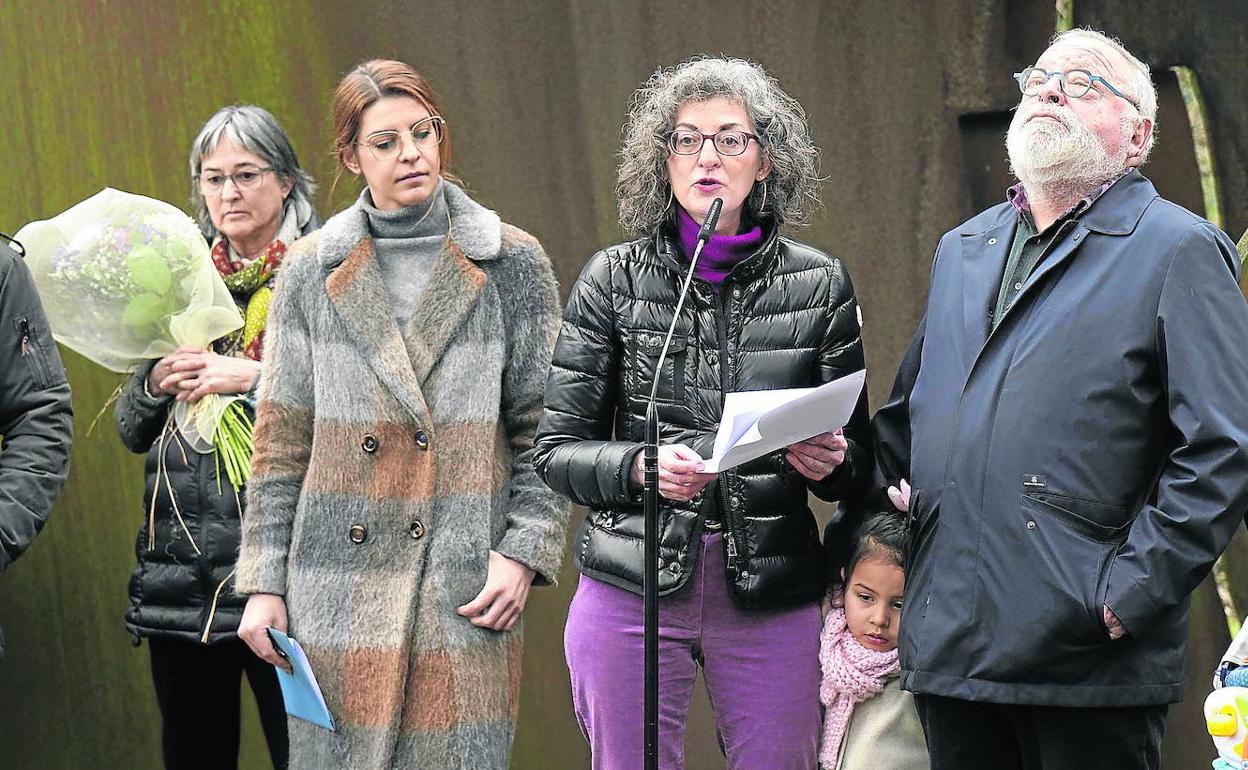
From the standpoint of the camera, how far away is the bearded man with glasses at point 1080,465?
2.40m

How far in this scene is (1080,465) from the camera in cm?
246

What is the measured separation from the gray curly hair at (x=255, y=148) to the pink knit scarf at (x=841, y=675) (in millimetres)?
1702

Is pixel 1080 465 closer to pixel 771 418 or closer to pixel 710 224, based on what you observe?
pixel 771 418

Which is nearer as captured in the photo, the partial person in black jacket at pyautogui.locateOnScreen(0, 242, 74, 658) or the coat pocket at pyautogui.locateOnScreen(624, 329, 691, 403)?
the coat pocket at pyautogui.locateOnScreen(624, 329, 691, 403)

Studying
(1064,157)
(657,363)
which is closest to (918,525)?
(657,363)

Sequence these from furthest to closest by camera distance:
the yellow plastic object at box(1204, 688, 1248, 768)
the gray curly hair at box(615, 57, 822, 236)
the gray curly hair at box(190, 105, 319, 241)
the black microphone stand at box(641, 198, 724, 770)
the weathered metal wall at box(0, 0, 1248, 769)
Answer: the weathered metal wall at box(0, 0, 1248, 769), the gray curly hair at box(190, 105, 319, 241), the gray curly hair at box(615, 57, 822, 236), the black microphone stand at box(641, 198, 724, 770), the yellow plastic object at box(1204, 688, 1248, 768)

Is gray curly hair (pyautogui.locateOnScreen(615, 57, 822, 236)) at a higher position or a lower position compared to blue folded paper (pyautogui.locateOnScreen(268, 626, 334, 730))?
higher

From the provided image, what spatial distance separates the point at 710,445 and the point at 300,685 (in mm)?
999

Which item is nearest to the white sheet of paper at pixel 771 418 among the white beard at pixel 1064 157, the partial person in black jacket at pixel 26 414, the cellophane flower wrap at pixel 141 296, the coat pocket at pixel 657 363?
the coat pocket at pixel 657 363

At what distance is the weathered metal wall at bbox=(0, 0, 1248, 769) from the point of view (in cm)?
398

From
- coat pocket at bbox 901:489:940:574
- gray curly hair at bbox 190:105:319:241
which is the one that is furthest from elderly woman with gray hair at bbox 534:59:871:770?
gray curly hair at bbox 190:105:319:241

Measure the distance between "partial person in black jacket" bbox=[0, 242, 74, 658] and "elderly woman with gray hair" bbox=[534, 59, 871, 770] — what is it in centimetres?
97

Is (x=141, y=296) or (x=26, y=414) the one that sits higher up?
(x=141, y=296)

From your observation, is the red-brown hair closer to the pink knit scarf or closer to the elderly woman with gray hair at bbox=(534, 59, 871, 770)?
the elderly woman with gray hair at bbox=(534, 59, 871, 770)
